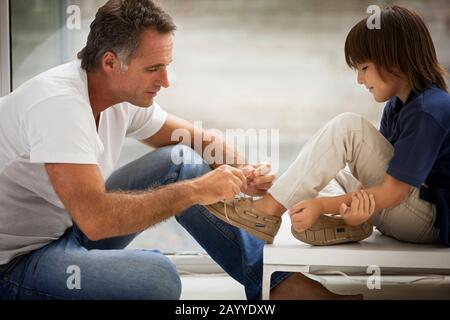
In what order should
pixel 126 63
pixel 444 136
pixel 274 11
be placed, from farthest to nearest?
pixel 274 11 → pixel 126 63 → pixel 444 136

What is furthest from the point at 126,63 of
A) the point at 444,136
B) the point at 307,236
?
the point at 444,136

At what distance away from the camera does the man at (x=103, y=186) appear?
4.43ft

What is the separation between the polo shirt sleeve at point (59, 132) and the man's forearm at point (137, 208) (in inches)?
3.9

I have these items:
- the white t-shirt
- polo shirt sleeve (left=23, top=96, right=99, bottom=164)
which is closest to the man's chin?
the white t-shirt

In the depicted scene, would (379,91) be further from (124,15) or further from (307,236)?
(124,15)

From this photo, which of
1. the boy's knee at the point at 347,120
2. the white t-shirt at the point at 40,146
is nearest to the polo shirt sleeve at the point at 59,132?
the white t-shirt at the point at 40,146

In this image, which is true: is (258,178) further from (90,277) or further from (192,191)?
(90,277)

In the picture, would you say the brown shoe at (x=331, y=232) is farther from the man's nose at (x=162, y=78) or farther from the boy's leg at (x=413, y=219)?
the man's nose at (x=162, y=78)

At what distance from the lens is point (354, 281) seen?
1843 mm

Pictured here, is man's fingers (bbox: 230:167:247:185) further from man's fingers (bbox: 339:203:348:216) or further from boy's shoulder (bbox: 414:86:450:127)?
boy's shoulder (bbox: 414:86:450:127)

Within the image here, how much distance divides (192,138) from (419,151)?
594mm

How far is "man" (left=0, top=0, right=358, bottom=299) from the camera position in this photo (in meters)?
1.35

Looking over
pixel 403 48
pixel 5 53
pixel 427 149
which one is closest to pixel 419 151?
pixel 427 149
